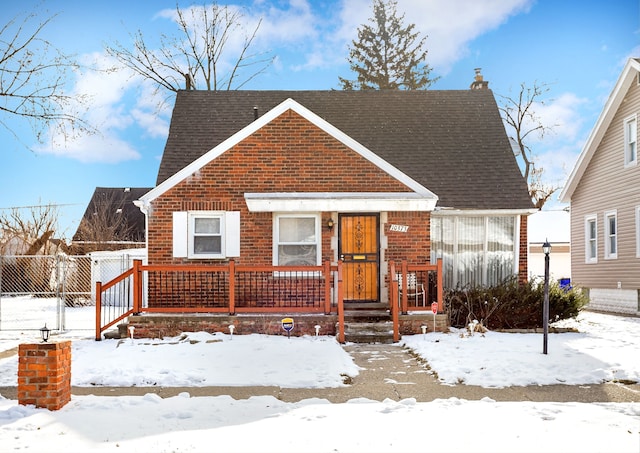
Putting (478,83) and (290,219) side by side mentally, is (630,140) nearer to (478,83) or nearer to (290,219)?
(478,83)

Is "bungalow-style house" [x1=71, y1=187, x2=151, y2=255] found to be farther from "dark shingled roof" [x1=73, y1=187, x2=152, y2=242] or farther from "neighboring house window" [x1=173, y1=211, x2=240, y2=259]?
"neighboring house window" [x1=173, y1=211, x2=240, y2=259]

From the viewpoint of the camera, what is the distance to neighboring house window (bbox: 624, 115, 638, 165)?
65.3 feet

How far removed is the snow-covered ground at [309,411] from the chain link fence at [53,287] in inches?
257

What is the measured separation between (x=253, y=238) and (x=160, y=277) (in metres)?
2.21

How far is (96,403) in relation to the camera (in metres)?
7.23

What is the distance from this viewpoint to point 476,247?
16203 millimetres

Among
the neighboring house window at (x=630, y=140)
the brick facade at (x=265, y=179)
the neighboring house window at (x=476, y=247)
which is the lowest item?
the neighboring house window at (x=476, y=247)

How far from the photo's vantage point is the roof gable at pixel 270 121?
14.4m

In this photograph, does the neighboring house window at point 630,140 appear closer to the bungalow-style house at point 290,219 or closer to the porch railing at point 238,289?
the bungalow-style house at point 290,219

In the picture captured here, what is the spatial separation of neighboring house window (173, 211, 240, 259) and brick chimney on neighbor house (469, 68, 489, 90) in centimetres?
1067

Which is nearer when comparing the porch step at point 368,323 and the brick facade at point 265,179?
the porch step at point 368,323

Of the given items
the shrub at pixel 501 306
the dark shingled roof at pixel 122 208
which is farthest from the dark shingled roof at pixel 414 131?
the dark shingled roof at pixel 122 208

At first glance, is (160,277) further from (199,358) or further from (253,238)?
(199,358)

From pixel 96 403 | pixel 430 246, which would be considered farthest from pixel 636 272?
pixel 96 403
